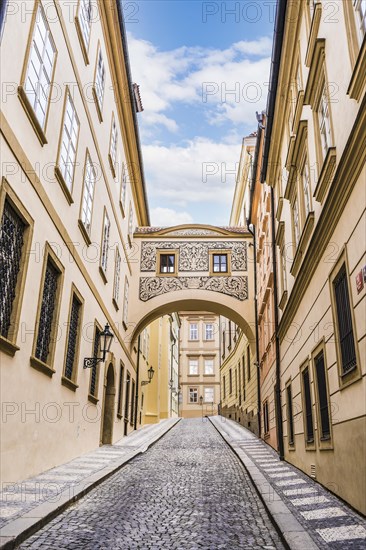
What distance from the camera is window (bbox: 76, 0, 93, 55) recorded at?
35.5 feet

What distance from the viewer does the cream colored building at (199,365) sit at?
4825cm

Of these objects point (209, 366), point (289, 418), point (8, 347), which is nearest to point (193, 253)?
point (289, 418)

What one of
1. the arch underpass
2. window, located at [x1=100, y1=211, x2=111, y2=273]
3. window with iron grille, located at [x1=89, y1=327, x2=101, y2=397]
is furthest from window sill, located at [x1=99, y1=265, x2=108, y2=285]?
the arch underpass

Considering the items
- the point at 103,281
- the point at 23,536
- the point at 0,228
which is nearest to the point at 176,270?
the point at 103,281

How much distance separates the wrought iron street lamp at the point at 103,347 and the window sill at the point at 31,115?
542cm

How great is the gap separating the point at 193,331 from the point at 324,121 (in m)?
42.6

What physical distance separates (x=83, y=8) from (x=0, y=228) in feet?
23.3

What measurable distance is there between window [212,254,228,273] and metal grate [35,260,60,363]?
1215 centimetres

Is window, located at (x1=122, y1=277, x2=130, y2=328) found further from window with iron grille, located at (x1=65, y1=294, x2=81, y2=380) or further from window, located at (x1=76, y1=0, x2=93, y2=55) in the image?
window, located at (x1=76, y1=0, x2=93, y2=55)

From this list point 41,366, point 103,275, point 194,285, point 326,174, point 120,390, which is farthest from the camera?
point 194,285

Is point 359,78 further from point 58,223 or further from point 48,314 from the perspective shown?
point 48,314

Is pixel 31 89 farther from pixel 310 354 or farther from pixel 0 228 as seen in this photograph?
pixel 310 354

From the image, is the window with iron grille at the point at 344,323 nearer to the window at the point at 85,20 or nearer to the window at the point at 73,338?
the window at the point at 73,338

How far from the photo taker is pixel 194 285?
20.8m
